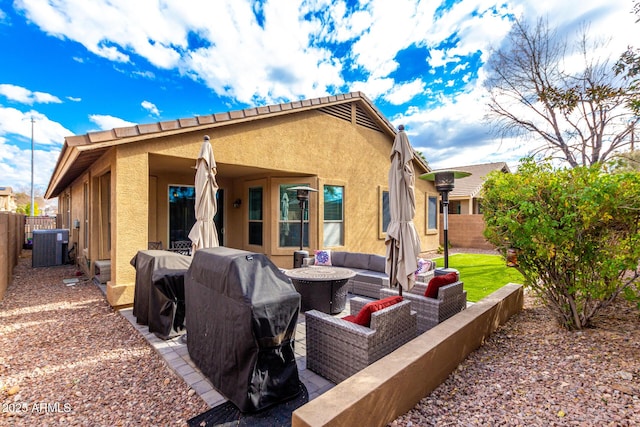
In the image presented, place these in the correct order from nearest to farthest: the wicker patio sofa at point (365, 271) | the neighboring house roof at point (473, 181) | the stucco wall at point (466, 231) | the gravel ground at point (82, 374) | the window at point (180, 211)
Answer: the gravel ground at point (82, 374)
the wicker patio sofa at point (365, 271)
the window at point (180, 211)
the stucco wall at point (466, 231)
the neighboring house roof at point (473, 181)

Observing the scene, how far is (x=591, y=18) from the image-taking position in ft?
36.2

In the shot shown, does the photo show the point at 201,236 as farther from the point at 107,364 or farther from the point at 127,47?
the point at 127,47

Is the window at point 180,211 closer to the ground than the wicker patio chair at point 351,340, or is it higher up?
higher up

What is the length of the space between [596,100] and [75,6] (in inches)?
691

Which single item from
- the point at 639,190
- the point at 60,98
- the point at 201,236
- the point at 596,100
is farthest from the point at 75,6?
the point at 596,100

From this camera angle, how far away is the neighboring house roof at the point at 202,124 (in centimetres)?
542

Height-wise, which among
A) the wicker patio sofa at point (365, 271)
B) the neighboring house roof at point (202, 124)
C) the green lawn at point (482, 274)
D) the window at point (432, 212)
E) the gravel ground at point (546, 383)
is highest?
the neighboring house roof at point (202, 124)

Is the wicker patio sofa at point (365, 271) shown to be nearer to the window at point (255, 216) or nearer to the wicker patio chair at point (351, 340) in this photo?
the wicker patio chair at point (351, 340)

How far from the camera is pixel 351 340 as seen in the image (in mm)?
3176

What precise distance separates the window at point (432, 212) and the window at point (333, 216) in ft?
19.5

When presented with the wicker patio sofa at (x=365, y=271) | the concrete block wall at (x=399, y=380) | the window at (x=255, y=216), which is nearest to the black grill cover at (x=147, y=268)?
the concrete block wall at (x=399, y=380)

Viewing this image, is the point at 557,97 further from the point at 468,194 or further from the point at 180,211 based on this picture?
the point at 180,211

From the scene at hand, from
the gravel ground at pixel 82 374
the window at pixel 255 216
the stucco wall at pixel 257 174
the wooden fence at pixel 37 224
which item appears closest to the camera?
the gravel ground at pixel 82 374

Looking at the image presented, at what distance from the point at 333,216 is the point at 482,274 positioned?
5127 mm
